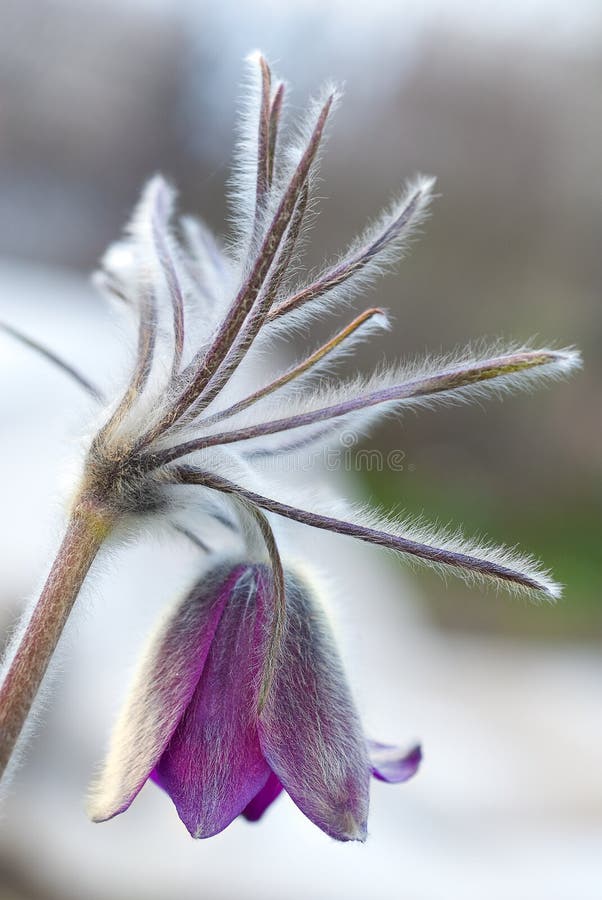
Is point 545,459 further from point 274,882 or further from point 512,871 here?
point 274,882

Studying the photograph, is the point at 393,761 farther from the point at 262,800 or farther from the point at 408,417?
the point at 408,417

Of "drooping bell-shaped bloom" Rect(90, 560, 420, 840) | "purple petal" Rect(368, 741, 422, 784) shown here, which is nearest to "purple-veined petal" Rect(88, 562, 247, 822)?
"drooping bell-shaped bloom" Rect(90, 560, 420, 840)

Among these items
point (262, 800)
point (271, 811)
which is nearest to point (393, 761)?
point (262, 800)

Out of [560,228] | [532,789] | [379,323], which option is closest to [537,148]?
[560,228]

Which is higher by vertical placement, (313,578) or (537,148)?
(537,148)

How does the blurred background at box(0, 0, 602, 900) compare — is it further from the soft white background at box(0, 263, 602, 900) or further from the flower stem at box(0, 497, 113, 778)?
the flower stem at box(0, 497, 113, 778)

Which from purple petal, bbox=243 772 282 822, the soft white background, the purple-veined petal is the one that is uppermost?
the purple-veined petal

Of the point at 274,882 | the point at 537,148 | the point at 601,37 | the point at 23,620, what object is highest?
the point at 601,37
